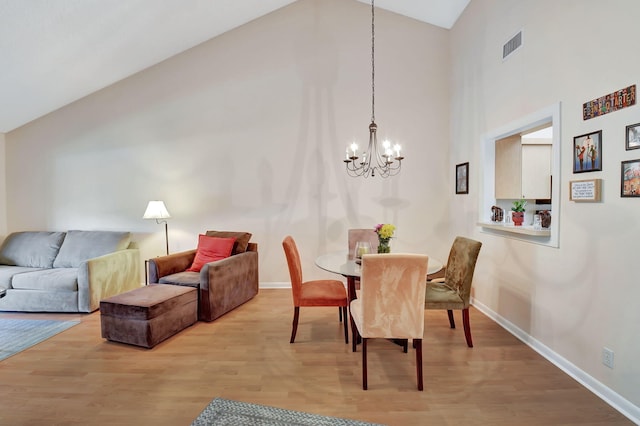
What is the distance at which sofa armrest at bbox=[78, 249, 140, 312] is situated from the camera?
3412 millimetres

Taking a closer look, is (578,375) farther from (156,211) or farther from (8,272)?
(8,272)

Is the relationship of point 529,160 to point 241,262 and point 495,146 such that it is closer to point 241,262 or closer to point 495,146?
point 495,146

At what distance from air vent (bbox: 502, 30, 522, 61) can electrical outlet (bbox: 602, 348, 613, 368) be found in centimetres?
253

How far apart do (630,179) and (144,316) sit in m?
3.61

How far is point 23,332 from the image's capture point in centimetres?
300

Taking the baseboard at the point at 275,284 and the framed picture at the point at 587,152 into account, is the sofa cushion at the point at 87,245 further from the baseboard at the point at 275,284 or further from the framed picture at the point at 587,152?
the framed picture at the point at 587,152

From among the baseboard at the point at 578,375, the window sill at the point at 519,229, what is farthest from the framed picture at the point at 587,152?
the baseboard at the point at 578,375

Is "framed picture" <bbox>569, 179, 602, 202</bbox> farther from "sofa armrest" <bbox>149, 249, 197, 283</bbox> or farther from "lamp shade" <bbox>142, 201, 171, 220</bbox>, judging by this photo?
"lamp shade" <bbox>142, 201, 171, 220</bbox>

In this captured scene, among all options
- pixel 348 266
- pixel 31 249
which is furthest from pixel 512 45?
pixel 31 249

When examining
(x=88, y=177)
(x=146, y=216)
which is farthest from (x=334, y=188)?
(x=88, y=177)

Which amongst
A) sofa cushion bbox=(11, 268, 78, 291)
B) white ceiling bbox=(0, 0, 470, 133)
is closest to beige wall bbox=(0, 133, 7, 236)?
white ceiling bbox=(0, 0, 470, 133)

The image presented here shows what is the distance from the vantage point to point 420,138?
4.32 m

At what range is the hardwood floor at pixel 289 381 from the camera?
1863 millimetres

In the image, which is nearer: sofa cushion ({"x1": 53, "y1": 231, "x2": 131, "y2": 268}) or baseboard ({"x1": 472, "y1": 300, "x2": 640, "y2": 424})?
baseboard ({"x1": 472, "y1": 300, "x2": 640, "y2": 424})
